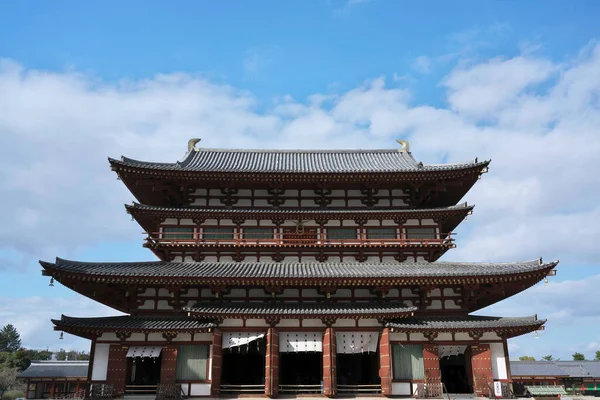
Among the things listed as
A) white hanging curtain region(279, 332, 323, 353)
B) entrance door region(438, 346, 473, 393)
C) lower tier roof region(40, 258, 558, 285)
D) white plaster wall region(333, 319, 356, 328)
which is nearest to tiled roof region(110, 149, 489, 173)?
lower tier roof region(40, 258, 558, 285)

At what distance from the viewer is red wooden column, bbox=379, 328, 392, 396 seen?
22719 mm

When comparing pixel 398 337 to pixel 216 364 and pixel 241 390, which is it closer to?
pixel 241 390

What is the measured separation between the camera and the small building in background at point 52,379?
49.4 meters

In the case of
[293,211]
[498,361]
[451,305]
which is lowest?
[498,361]

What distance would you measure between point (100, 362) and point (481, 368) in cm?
1908

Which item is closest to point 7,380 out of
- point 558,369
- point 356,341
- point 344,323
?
point 344,323

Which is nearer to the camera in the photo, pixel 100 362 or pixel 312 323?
pixel 100 362

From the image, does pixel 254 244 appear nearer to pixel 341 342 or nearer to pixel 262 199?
pixel 262 199

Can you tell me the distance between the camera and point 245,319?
77.8ft

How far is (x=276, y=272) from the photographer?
24453mm

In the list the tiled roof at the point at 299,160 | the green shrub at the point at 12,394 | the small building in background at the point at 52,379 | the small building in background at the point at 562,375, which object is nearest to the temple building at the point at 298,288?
the tiled roof at the point at 299,160

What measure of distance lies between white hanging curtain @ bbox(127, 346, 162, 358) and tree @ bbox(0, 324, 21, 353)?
94.6m

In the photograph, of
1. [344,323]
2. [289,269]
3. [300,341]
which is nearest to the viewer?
[300,341]

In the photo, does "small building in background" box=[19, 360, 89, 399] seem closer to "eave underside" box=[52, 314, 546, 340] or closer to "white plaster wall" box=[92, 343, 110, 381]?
"white plaster wall" box=[92, 343, 110, 381]
